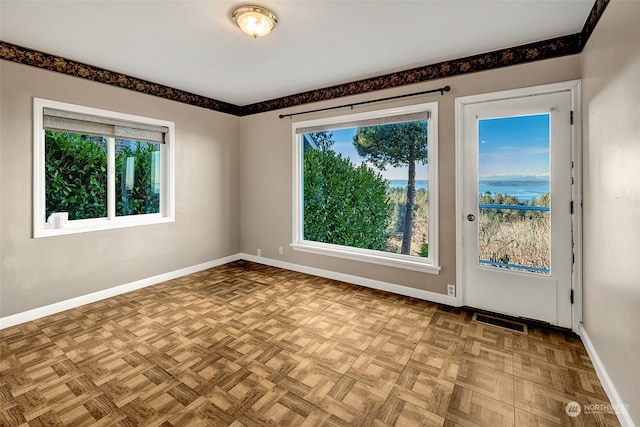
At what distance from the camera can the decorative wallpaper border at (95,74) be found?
2.77 metres

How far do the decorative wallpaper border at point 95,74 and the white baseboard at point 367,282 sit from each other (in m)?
2.51

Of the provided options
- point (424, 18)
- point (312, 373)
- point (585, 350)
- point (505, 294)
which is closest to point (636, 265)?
point (585, 350)

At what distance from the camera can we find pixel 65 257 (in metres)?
3.15

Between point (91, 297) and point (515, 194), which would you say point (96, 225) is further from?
point (515, 194)

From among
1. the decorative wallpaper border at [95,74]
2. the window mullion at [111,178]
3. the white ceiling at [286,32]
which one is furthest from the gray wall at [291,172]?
the window mullion at [111,178]

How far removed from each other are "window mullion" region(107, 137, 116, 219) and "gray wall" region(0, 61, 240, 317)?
28cm

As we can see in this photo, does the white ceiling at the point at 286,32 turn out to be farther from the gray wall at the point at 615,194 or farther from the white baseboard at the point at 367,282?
the white baseboard at the point at 367,282

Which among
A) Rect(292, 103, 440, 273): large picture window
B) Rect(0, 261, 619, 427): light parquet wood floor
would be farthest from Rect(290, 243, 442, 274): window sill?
Rect(0, 261, 619, 427): light parquet wood floor

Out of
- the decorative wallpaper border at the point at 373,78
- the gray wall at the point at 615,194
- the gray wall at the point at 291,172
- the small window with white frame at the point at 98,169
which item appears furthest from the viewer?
the small window with white frame at the point at 98,169

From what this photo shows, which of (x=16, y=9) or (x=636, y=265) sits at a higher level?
(x=16, y=9)

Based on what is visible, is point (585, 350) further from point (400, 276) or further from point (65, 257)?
point (65, 257)

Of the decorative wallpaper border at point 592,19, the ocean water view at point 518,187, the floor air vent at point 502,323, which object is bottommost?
the floor air vent at point 502,323

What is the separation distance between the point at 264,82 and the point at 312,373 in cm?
328

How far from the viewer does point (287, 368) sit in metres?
2.14
